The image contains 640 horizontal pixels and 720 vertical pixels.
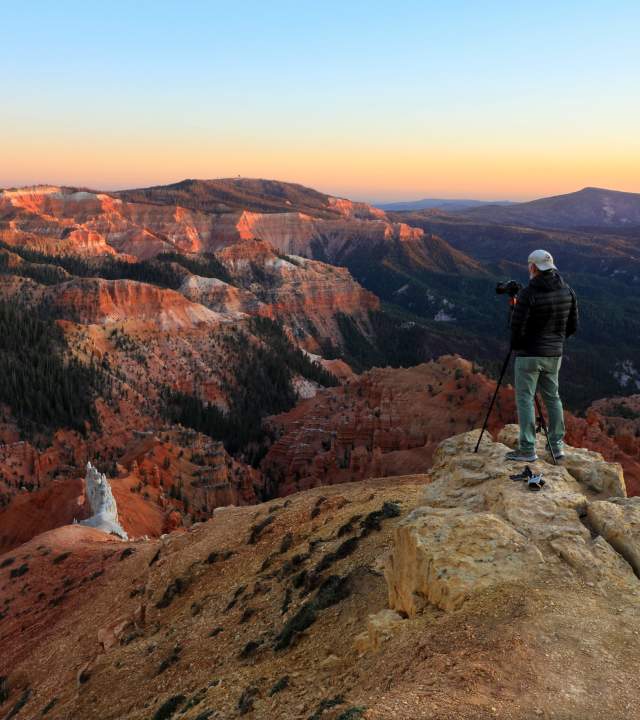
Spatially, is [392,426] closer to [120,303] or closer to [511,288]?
[511,288]

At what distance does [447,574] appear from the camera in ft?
23.9

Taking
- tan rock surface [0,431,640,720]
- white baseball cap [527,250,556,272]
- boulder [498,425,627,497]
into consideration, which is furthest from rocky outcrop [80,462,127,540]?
white baseball cap [527,250,556,272]

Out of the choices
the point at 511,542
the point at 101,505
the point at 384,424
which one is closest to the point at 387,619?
the point at 511,542

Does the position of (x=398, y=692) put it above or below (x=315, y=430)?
above

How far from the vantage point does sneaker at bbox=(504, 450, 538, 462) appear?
945 centimetres

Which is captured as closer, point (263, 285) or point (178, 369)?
point (178, 369)

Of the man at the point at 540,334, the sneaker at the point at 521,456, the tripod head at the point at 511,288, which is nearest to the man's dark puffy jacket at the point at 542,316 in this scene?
the man at the point at 540,334

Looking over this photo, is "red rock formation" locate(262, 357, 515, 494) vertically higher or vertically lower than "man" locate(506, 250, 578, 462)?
lower

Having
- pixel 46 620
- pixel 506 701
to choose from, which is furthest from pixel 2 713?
pixel 506 701

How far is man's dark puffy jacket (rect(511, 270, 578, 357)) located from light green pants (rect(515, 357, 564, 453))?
0.16 metres

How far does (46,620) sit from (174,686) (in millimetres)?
10366

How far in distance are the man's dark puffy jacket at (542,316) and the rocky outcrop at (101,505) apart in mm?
26083

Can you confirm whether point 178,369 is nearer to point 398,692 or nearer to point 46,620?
point 46,620

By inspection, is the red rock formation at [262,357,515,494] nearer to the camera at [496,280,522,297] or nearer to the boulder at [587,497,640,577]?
the camera at [496,280,522,297]
